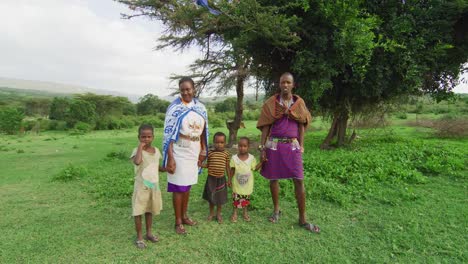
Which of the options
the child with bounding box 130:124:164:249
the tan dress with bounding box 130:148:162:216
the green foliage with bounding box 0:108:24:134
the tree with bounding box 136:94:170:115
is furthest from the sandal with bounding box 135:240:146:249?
the tree with bounding box 136:94:170:115

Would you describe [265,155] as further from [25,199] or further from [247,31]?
Answer: [25,199]

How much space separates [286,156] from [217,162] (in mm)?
909

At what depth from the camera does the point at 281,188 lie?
16.6ft

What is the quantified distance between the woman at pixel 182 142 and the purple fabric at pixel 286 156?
3.25 feet

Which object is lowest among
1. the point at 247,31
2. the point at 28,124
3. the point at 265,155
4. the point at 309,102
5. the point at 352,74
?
the point at 28,124

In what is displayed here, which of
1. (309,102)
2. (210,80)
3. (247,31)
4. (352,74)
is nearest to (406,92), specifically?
(352,74)

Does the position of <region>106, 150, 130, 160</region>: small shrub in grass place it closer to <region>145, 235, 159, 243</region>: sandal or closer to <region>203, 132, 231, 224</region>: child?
<region>203, 132, 231, 224</region>: child

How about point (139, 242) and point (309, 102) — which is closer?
point (139, 242)

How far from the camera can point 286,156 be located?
369 cm

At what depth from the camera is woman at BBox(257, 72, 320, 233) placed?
366 centimetres

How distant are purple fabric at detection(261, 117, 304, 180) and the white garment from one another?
1.03 metres

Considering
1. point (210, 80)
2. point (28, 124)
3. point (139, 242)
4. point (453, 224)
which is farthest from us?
point (28, 124)

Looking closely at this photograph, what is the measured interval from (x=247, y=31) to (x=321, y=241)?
16.4 ft

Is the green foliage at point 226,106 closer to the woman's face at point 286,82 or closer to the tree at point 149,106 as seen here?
the tree at point 149,106
